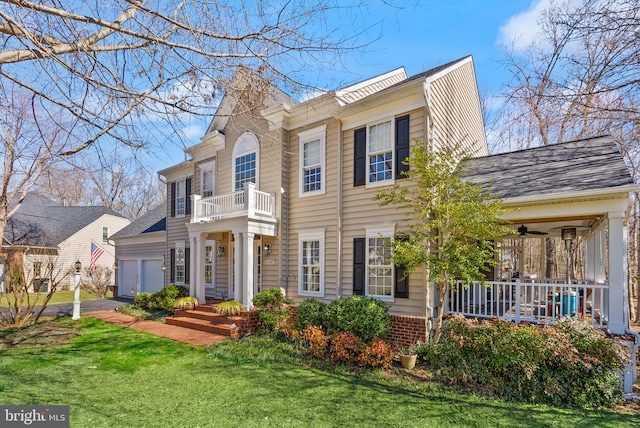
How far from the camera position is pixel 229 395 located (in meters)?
5.55

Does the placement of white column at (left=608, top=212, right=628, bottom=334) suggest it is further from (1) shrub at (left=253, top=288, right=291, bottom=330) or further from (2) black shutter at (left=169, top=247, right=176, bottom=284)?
(2) black shutter at (left=169, top=247, right=176, bottom=284)

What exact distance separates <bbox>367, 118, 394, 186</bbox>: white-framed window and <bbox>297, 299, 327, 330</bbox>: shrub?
355 centimetres

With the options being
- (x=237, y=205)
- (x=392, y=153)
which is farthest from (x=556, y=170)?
(x=237, y=205)

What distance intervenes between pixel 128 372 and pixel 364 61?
22.5ft

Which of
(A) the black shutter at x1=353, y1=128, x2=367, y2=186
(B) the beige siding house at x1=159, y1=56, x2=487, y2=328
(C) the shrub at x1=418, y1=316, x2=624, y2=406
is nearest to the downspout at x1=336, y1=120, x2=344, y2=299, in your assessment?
(B) the beige siding house at x1=159, y1=56, x2=487, y2=328

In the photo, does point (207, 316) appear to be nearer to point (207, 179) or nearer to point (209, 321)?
point (209, 321)

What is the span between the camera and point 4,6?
3.73m

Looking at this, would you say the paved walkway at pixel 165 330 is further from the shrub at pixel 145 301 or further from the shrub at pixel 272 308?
the shrub at pixel 272 308

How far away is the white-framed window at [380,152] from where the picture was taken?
30.9ft

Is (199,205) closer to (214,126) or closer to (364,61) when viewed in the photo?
(214,126)

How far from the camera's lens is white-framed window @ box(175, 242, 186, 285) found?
50.6 ft

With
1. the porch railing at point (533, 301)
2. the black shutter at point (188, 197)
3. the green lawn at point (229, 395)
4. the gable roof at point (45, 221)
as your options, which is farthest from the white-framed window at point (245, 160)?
the gable roof at point (45, 221)

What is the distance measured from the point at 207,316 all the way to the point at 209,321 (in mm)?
220

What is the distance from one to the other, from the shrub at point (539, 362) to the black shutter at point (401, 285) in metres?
2.07
